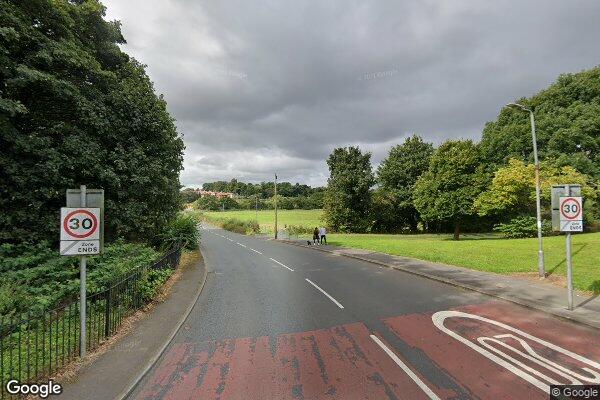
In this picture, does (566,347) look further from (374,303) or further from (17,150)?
(17,150)

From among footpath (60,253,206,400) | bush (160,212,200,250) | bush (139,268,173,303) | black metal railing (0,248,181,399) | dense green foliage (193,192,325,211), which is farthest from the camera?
dense green foliage (193,192,325,211)

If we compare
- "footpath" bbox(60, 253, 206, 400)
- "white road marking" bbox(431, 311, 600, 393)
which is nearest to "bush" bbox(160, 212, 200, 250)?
"footpath" bbox(60, 253, 206, 400)

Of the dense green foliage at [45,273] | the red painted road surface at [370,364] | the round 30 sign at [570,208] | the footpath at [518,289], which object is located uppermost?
the round 30 sign at [570,208]

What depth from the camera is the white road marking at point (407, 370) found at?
4.93 meters

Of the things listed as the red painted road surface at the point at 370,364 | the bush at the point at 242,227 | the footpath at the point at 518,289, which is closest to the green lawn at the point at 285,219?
the bush at the point at 242,227

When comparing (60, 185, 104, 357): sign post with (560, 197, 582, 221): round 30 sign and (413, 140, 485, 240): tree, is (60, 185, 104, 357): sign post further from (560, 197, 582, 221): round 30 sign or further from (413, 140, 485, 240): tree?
(413, 140, 485, 240): tree

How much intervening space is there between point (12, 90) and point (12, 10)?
252 cm

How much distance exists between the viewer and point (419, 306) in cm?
974

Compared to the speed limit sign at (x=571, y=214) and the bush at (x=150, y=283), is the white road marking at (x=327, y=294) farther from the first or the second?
the speed limit sign at (x=571, y=214)

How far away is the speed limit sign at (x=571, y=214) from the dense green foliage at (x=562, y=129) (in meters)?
33.1

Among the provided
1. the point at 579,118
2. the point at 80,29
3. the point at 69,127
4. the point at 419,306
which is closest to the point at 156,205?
the point at 69,127

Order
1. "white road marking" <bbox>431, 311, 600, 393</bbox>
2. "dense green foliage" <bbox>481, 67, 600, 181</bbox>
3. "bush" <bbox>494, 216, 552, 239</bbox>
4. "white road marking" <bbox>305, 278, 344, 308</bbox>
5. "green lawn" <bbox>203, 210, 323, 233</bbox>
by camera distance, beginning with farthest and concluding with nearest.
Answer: "green lawn" <bbox>203, 210, 323, 233</bbox> < "dense green foliage" <bbox>481, 67, 600, 181</bbox> < "bush" <bbox>494, 216, 552, 239</bbox> < "white road marking" <bbox>305, 278, 344, 308</bbox> < "white road marking" <bbox>431, 311, 600, 393</bbox>

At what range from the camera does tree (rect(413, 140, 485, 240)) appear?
119 ft

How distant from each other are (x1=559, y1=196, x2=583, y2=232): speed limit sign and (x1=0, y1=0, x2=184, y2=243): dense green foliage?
48.0 feet
